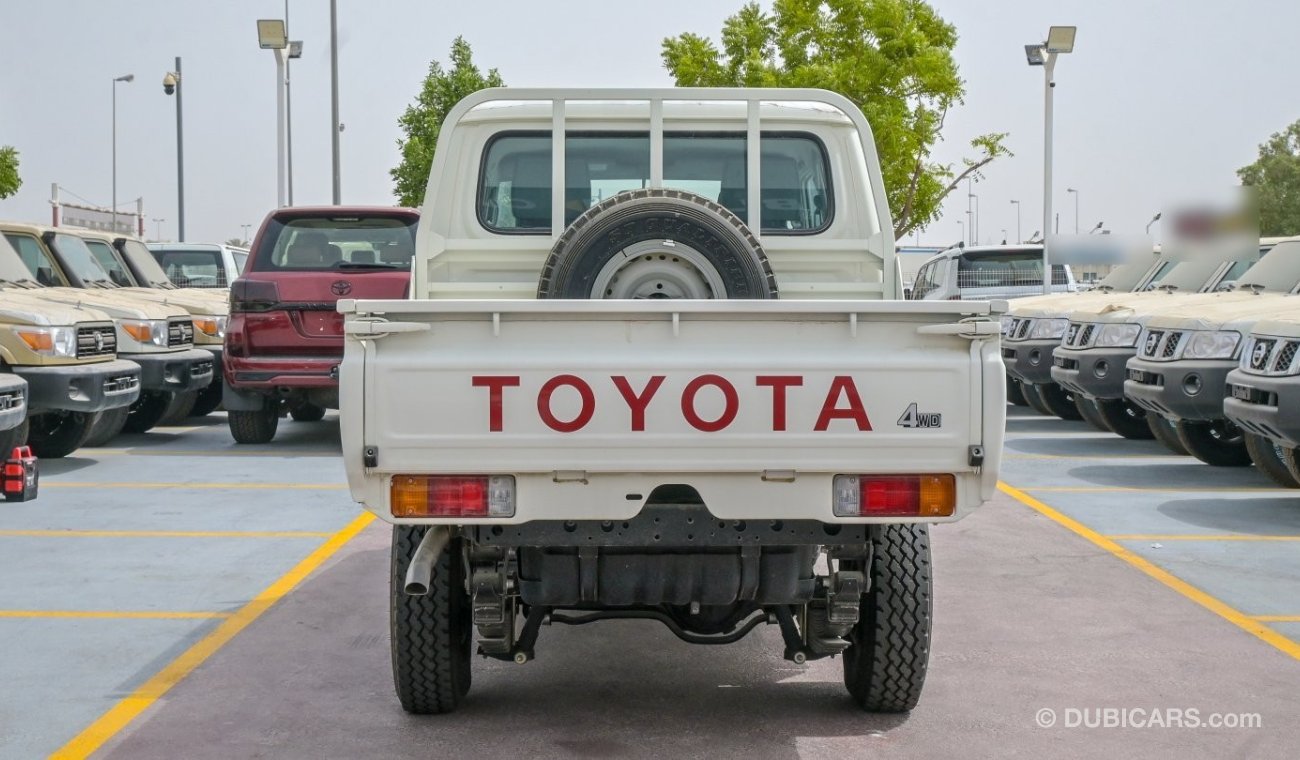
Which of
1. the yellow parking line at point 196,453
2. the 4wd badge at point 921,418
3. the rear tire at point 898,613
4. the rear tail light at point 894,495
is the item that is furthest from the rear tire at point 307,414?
the 4wd badge at point 921,418

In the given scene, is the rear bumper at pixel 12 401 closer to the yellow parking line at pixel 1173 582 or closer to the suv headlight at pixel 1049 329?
the yellow parking line at pixel 1173 582

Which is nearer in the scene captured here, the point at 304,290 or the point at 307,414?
the point at 304,290

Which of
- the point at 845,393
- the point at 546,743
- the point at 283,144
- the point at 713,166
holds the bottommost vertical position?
the point at 546,743

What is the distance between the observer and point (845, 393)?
437cm

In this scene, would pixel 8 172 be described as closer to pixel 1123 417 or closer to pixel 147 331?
pixel 147 331

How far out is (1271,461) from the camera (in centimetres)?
1033

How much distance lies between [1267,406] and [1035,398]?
7.18 metres

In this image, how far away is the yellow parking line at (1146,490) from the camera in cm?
1048

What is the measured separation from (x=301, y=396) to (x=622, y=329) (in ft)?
28.6

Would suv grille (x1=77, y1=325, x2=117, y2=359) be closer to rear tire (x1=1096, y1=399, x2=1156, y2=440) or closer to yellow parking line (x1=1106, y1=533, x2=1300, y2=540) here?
yellow parking line (x1=1106, y1=533, x2=1300, y2=540)

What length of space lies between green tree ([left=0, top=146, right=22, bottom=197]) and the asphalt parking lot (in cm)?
3920

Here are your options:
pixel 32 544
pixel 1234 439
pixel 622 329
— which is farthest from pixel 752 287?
pixel 1234 439

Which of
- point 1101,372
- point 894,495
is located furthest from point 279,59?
point 894,495

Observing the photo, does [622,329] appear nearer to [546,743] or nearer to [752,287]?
[752,287]
